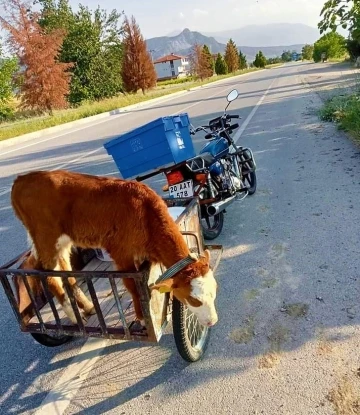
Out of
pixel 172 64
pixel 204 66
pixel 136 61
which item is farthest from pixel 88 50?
pixel 172 64

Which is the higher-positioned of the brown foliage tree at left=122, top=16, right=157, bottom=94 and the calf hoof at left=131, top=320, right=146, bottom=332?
the brown foliage tree at left=122, top=16, right=157, bottom=94

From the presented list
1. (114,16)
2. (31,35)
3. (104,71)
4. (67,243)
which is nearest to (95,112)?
(31,35)

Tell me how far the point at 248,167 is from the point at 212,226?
1.53 metres

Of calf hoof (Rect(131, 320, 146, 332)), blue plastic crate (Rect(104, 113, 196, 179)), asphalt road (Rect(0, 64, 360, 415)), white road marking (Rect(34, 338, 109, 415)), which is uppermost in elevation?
blue plastic crate (Rect(104, 113, 196, 179))

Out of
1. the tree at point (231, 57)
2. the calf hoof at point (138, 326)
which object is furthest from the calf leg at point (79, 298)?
the tree at point (231, 57)

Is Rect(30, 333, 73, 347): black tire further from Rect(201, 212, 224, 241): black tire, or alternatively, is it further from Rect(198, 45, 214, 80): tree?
Rect(198, 45, 214, 80): tree

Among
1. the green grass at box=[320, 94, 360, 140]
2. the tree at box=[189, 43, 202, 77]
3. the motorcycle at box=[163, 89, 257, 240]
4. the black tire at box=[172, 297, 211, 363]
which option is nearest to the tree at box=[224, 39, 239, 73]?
the tree at box=[189, 43, 202, 77]

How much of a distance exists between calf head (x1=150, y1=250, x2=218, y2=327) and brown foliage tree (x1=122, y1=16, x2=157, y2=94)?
160 feet

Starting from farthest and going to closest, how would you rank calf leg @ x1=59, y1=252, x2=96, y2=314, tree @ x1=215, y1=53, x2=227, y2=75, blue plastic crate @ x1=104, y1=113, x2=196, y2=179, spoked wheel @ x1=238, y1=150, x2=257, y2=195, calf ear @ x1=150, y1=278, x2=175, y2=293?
tree @ x1=215, y1=53, x2=227, y2=75 < spoked wheel @ x1=238, y1=150, x2=257, y2=195 < blue plastic crate @ x1=104, y1=113, x2=196, y2=179 < calf leg @ x1=59, y1=252, x2=96, y2=314 < calf ear @ x1=150, y1=278, x2=175, y2=293

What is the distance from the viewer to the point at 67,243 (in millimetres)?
2781

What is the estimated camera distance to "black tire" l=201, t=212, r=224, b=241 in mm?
4562

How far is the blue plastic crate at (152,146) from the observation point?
4.17 meters

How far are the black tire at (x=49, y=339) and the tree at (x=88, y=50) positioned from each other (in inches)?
1725

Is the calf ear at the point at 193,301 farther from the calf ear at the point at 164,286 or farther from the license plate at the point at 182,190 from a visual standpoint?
the license plate at the point at 182,190
